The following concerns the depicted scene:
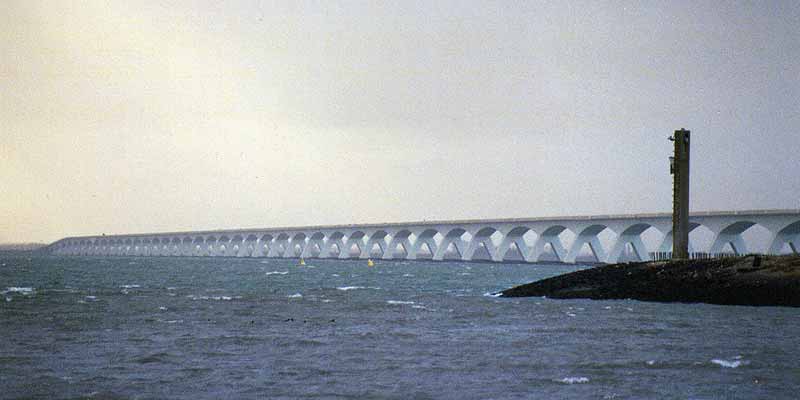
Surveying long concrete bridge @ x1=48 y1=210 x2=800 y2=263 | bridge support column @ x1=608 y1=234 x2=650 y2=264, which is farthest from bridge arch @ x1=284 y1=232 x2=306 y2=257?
bridge support column @ x1=608 y1=234 x2=650 y2=264

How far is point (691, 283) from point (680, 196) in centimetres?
1357

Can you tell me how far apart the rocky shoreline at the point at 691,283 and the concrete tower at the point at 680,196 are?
567cm

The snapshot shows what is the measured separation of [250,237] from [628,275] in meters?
154

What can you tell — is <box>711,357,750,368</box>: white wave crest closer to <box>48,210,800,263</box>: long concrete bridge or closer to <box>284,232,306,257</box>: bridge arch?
<box>48,210,800,263</box>: long concrete bridge

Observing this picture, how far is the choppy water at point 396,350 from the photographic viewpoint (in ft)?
70.7

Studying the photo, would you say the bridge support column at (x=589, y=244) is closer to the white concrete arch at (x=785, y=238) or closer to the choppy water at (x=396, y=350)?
the white concrete arch at (x=785, y=238)

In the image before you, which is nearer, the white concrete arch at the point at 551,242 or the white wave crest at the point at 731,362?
the white wave crest at the point at 731,362

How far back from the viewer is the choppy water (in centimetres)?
2155

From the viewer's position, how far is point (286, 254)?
639 feet

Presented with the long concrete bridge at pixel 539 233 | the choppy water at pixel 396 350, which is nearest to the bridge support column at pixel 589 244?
the long concrete bridge at pixel 539 233

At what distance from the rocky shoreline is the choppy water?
1.87m

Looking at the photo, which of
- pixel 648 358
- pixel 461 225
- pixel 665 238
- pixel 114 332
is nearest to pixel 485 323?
pixel 648 358

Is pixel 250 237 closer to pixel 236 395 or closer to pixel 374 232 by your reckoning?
pixel 374 232

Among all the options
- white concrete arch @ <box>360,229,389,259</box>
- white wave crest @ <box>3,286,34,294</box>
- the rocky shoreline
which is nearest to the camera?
the rocky shoreline
